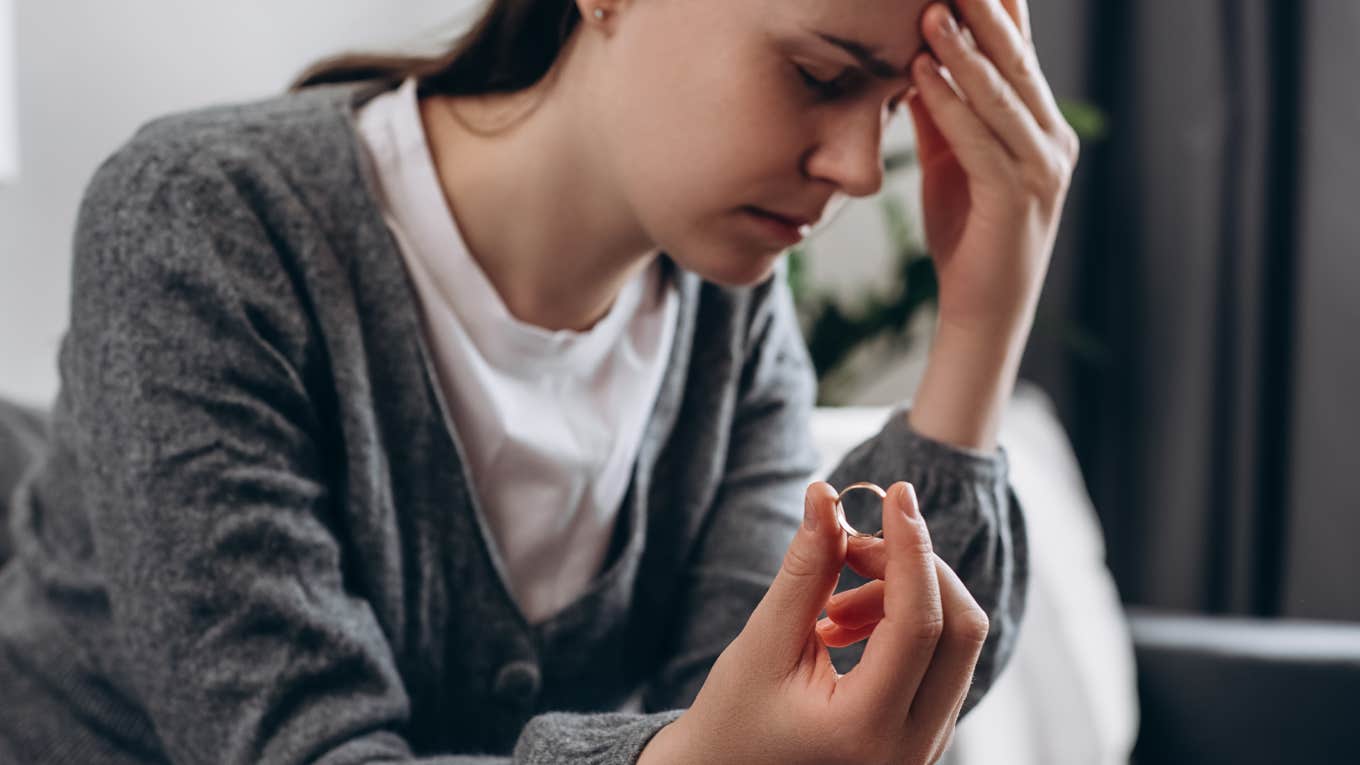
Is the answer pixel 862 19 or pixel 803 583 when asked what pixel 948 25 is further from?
pixel 803 583

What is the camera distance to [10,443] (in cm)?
90

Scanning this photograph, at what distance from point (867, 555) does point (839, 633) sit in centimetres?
4

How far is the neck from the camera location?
2.16 feet

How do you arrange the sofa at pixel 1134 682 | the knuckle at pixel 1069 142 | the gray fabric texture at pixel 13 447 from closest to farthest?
the knuckle at pixel 1069 142
the gray fabric texture at pixel 13 447
the sofa at pixel 1134 682

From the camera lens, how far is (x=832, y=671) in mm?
390

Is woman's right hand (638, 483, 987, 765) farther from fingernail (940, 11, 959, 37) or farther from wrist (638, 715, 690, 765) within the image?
fingernail (940, 11, 959, 37)

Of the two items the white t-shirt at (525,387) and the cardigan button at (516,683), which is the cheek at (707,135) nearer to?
the white t-shirt at (525,387)

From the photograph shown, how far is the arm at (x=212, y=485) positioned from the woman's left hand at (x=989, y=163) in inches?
12.0

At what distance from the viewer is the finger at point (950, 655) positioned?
1.21ft

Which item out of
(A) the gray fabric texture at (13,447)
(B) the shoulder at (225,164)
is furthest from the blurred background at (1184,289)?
(B) the shoulder at (225,164)

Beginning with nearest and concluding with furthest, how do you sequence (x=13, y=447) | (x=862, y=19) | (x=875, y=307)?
(x=862, y=19)
(x=13, y=447)
(x=875, y=307)

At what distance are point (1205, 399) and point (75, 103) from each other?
127 cm

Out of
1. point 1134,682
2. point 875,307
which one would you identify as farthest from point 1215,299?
point 1134,682

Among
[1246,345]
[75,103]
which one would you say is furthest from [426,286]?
[1246,345]
